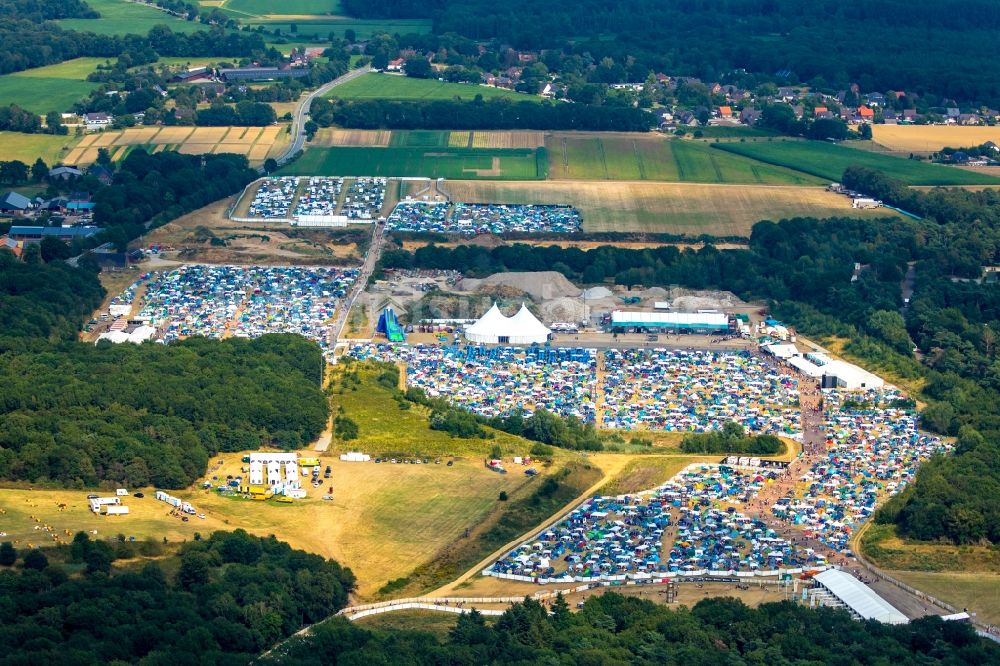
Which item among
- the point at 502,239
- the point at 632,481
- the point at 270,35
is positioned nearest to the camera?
the point at 632,481

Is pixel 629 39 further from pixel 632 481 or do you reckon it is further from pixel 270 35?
pixel 632 481

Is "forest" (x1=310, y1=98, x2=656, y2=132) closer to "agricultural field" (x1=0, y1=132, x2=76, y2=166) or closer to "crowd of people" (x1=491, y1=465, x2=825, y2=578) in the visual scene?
"agricultural field" (x1=0, y1=132, x2=76, y2=166)

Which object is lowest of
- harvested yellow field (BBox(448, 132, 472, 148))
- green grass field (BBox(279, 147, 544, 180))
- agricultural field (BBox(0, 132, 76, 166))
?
agricultural field (BBox(0, 132, 76, 166))

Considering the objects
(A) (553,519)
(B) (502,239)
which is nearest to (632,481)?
(A) (553,519)

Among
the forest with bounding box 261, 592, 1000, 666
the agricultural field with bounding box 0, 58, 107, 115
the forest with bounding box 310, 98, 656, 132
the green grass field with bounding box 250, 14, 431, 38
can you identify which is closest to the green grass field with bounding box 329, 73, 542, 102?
the forest with bounding box 310, 98, 656, 132

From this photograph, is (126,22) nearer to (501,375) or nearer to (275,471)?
(501,375)

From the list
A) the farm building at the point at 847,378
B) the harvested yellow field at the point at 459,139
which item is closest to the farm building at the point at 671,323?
the farm building at the point at 847,378
